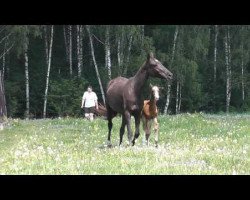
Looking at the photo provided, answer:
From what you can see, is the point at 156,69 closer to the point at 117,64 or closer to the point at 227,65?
the point at 117,64

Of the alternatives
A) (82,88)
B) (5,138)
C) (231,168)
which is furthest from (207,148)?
(82,88)

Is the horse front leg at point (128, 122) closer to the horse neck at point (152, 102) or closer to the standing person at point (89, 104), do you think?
the horse neck at point (152, 102)

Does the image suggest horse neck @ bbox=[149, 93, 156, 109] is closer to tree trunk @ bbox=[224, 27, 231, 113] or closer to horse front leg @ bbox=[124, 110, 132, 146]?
horse front leg @ bbox=[124, 110, 132, 146]

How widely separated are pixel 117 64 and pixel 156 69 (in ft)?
123

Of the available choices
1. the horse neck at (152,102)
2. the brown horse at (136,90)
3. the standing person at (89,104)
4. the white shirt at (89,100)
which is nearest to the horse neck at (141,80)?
the brown horse at (136,90)

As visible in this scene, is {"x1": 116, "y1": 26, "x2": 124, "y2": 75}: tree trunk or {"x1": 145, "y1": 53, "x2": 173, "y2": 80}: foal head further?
{"x1": 116, "y1": 26, "x2": 124, "y2": 75}: tree trunk

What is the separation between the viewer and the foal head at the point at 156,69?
47.6ft

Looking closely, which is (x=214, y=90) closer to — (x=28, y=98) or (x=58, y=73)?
(x=58, y=73)

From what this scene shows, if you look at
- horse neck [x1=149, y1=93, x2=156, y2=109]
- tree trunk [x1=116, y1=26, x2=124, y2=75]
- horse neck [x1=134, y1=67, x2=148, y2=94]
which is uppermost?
tree trunk [x1=116, y1=26, x2=124, y2=75]

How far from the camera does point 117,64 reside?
52031 mm

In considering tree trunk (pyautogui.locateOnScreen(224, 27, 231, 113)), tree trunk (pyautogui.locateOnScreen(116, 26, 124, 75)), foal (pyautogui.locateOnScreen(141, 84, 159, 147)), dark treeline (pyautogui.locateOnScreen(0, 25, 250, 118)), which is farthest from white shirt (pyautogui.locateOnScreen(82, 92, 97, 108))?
tree trunk (pyautogui.locateOnScreen(224, 27, 231, 113))

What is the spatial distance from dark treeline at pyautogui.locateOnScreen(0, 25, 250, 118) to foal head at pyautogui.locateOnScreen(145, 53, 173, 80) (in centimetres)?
3142

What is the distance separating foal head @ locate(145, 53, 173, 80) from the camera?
47.6ft

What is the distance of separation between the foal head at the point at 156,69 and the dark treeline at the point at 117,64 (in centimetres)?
3142
